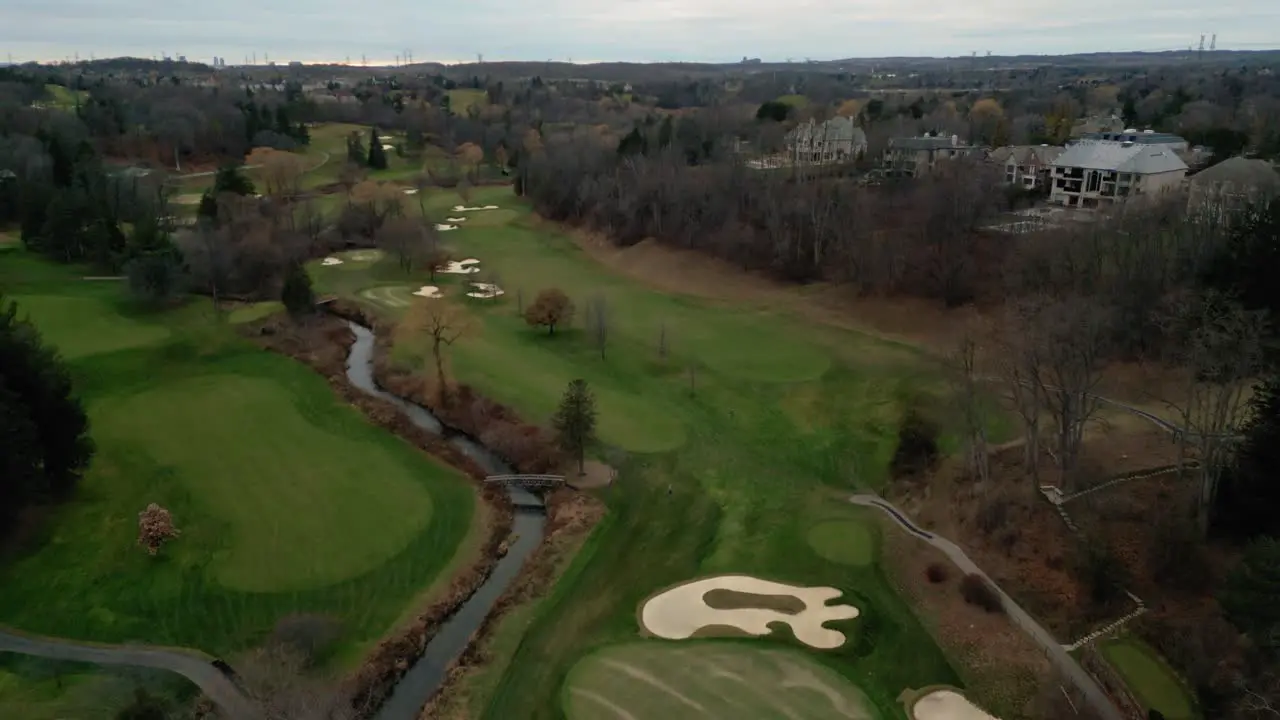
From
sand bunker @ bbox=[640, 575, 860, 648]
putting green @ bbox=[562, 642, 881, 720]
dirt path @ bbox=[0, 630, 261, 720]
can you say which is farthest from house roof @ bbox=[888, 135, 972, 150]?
dirt path @ bbox=[0, 630, 261, 720]

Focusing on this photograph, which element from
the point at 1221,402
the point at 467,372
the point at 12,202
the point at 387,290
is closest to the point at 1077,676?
the point at 1221,402

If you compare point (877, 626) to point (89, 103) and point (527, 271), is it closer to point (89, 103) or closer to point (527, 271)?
point (527, 271)

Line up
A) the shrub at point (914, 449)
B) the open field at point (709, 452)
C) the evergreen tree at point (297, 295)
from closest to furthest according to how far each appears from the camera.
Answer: the open field at point (709, 452) < the shrub at point (914, 449) < the evergreen tree at point (297, 295)

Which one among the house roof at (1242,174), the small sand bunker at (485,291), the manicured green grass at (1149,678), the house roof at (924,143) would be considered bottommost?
the manicured green grass at (1149,678)

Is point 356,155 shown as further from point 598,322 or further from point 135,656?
point 135,656

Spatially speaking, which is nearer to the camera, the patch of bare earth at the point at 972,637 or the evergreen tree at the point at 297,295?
the patch of bare earth at the point at 972,637

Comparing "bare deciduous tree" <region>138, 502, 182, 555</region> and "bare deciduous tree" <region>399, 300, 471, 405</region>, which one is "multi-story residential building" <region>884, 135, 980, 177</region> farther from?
"bare deciduous tree" <region>138, 502, 182, 555</region>

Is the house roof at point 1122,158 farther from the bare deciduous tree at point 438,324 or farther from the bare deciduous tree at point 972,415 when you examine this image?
the bare deciduous tree at point 438,324

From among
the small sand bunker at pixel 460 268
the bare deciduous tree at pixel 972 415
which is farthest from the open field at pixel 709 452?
the bare deciduous tree at pixel 972 415
